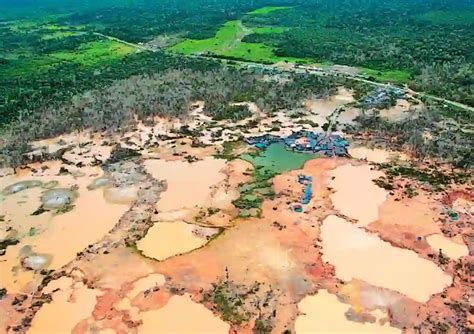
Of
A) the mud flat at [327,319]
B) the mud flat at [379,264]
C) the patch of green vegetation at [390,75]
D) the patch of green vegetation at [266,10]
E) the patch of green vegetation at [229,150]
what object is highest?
the mud flat at [379,264]

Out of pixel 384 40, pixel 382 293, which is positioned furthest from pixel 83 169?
pixel 384 40

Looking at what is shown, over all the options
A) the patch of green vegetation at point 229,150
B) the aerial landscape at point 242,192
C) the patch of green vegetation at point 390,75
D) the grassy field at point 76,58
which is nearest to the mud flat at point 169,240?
the aerial landscape at point 242,192

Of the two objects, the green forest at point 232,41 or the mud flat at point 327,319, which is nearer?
the mud flat at point 327,319

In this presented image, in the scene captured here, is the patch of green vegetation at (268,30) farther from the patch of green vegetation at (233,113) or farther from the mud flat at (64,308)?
the mud flat at (64,308)

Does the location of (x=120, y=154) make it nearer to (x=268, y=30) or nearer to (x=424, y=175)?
(x=424, y=175)

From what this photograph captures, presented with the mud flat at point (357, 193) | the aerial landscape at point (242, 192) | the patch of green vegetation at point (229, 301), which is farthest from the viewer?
the mud flat at point (357, 193)

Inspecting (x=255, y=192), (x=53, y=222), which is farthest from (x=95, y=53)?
(x=255, y=192)
